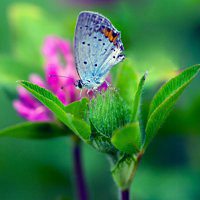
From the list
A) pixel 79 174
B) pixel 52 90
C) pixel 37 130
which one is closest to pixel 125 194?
pixel 79 174

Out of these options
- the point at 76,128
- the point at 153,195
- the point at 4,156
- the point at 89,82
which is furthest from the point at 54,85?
the point at 4,156

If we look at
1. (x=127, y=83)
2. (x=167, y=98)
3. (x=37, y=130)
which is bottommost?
(x=167, y=98)

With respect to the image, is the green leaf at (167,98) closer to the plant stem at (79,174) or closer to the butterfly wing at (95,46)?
the butterfly wing at (95,46)

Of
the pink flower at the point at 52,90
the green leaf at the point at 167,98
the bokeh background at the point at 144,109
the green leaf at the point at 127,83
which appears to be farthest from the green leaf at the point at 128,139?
the bokeh background at the point at 144,109

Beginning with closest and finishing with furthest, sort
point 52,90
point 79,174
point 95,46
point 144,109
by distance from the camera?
point 95,46 → point 79,174 → point 52,90 → point 144,109

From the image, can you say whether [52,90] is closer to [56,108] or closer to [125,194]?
[56,108]
